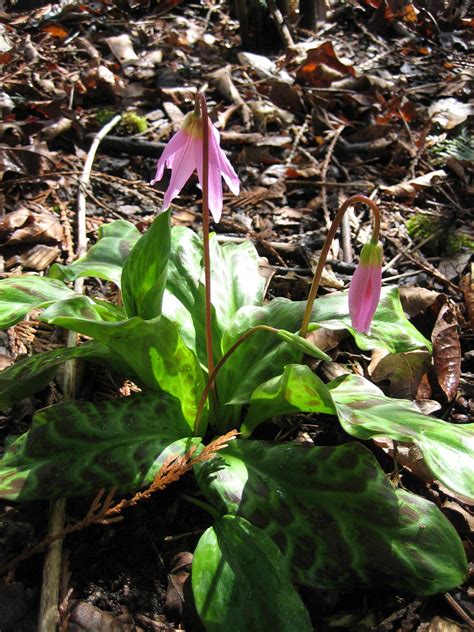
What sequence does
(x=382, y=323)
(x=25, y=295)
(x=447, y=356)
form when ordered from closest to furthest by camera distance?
1. (x=25, y=295)
2. (x=382, y=323)
3. (x=447, y=356)

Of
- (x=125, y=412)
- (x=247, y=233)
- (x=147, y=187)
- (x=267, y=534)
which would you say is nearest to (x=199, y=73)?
(x=147, y=187)

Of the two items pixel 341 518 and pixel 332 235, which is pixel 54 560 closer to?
pixel 341 518

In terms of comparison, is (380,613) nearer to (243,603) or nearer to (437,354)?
(243,603)

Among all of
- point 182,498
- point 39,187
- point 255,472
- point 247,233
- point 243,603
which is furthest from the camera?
point 39,187

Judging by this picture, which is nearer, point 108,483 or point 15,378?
point 108,483

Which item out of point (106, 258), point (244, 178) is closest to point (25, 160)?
point (244, 178)

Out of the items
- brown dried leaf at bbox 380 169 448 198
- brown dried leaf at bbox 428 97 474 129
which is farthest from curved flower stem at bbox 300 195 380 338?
brown dried leaf at bbox 428 97 474 129

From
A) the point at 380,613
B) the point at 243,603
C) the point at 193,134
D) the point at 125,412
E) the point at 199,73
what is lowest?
the point at 380,613
